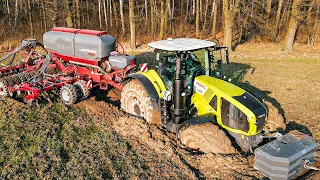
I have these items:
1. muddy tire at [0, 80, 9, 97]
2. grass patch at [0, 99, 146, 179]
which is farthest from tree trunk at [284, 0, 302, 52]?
muddy tire at [0, 80, 9, 97]

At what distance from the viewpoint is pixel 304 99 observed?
972 cm

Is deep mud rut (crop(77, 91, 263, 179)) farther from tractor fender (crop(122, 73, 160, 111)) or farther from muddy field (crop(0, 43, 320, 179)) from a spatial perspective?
tractor fender (crop(122, 73, 160, 111))

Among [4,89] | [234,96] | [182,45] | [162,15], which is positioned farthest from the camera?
[162,15]

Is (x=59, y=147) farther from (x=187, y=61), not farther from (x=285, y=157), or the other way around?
(x=285, y=157)

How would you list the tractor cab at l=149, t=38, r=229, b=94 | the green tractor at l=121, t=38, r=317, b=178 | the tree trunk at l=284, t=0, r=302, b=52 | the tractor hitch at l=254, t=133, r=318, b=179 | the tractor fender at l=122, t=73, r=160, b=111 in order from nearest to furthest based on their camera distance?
the tractor hitch at l=254, t=133, r=318, b=179 < the green tractor at l=121, t=38, r=317, b=178 < the tractor cab at l=149, t=38, r=229, b=94 < the tractor fender at l=122, t=73, r=160, b=111 < the tree trunk at l=284, t=0, r=302, b=52

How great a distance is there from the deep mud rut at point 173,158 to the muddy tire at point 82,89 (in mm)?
2039

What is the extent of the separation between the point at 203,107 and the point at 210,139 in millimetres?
832

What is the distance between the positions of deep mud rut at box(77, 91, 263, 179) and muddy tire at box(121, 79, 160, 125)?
0.23 metres

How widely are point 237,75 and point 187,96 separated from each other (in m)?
6.82

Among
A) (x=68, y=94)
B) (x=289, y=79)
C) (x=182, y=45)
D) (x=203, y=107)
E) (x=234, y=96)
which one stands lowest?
(x=289, y=79)

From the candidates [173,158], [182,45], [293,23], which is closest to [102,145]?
[173,158]

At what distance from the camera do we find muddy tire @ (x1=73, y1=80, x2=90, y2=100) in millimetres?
8555

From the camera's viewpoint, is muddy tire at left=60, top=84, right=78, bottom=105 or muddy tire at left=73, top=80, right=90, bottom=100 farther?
muddy tire at left=73, top=80, right=90, bottom=100

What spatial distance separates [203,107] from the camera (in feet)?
20.1
